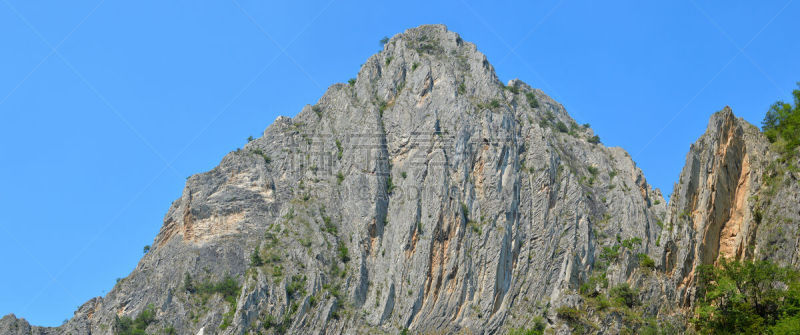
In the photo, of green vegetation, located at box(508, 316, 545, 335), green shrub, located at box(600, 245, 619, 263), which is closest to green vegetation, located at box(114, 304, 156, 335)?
green vegetation, located at box(508, 316, 545, 335)

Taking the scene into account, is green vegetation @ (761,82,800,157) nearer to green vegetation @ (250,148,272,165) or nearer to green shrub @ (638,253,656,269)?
green shrub @ (638,253,656,269)

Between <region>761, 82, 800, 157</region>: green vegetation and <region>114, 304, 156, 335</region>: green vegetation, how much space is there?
7498cm

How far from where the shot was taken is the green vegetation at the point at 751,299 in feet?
249

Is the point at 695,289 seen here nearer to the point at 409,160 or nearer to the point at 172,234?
the point at 409,160

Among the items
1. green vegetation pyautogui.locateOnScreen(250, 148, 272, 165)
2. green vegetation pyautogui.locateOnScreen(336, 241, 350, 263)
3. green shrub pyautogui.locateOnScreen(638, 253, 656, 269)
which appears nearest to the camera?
green shrub pyautogui.locateOnScreen(638, 253, 656, 269)

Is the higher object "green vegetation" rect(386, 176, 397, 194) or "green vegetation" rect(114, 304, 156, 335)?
"green vegetation" rect(386, 176, 397, 194)

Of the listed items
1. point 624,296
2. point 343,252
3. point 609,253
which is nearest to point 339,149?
point 343,252

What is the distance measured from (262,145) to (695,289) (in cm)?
7340

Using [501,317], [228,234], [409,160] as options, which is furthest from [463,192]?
[228,234]

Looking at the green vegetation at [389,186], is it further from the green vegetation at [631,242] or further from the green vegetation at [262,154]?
the green vegetation at [631,242]

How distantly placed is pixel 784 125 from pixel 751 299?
23.9 metres

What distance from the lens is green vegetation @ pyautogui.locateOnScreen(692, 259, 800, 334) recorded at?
75.9 meters

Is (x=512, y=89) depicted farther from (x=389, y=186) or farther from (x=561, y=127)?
(x=389, y=186)

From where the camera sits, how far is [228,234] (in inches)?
4919
